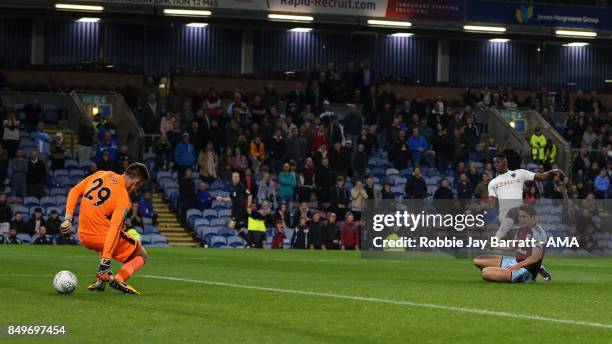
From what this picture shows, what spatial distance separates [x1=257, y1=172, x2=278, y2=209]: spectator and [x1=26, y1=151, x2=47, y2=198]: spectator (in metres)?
6.30

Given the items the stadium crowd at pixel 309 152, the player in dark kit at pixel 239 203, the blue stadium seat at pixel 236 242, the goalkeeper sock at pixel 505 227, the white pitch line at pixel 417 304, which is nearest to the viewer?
the white pitch line at pixel 417 304

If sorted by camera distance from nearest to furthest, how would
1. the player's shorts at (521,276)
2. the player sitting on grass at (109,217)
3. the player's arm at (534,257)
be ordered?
the player sitting on grass at (109,217) → the player's arm at (534,257) → the player's shorts at (521,276)

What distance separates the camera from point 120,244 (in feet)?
50.9

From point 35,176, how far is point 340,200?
8836 millimetres

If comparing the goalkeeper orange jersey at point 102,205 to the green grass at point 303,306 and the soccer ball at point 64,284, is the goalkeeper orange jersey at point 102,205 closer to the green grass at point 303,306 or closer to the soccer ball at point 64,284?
the soccer ball at point 64,284

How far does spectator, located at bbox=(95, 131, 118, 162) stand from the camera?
123 feet

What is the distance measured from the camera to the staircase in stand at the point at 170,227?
3619 cm

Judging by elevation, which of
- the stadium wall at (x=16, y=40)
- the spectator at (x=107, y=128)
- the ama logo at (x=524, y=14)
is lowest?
the spectator at (x=107, y=128)

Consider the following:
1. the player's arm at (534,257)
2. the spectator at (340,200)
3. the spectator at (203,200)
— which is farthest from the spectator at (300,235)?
the player's arm at (534,257)

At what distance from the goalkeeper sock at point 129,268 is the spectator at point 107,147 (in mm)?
21984

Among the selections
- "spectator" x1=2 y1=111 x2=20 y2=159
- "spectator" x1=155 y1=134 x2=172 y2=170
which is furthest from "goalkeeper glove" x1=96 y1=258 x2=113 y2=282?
"spectator" x1=155 y1=134 x2=172 y2=170

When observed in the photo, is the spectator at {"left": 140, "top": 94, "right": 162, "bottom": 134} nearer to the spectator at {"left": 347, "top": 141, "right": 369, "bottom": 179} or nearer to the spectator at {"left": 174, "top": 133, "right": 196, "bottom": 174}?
the spectator at {"left": 174, "top": 133, "right": 196, "bottom": 174}

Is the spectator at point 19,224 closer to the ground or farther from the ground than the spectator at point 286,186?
closer to the ground

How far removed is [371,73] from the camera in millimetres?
48125
